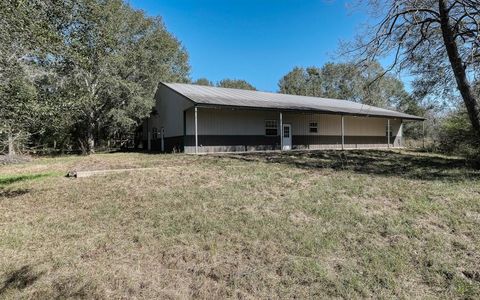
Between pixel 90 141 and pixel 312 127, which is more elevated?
pixel 312 127

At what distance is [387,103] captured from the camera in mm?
46750

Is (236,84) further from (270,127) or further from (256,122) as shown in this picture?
(256,122)

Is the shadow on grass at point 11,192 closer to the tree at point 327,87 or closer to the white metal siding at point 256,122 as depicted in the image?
the white metal siding at point 256,122

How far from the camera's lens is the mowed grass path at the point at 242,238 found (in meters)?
4.16

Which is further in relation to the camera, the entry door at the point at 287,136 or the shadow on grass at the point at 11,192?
the entry door at the point at 287,136

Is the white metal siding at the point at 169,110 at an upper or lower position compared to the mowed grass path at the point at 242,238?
upper

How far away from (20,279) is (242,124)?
15.3m

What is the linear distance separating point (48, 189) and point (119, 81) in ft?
44.5

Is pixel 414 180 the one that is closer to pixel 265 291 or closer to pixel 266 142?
pixel 265 291

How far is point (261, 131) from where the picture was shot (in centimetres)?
1964

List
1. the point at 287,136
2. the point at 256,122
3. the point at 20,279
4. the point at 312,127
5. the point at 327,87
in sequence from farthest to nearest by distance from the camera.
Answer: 1. the point at 327,87
2. the point at 312,127
3. the point at 287,136
4. the point at 256,122
5. the point at 20,279

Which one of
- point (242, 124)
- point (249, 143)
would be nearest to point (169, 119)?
point (242, 124)

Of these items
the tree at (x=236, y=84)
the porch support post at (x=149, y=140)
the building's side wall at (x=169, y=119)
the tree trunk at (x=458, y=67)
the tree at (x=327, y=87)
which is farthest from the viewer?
the tree at (x=236, y=84)

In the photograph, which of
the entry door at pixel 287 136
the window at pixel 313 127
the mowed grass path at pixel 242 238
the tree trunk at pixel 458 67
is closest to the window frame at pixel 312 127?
the window at pixel 313 127
